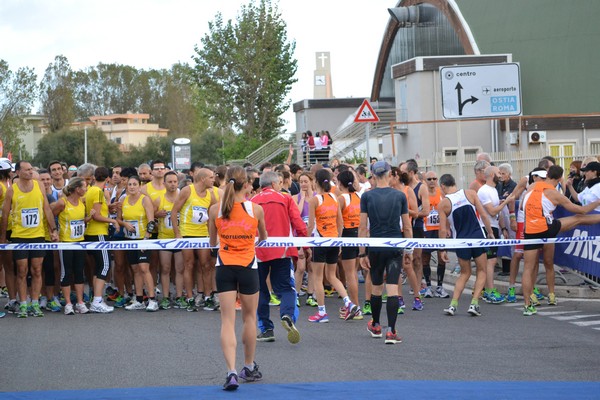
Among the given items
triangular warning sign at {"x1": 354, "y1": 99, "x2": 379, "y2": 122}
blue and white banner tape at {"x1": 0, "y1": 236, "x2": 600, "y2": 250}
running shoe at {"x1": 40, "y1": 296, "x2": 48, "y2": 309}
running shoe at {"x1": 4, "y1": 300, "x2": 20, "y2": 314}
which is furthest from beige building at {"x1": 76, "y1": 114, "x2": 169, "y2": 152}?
blue and white banner tape at {"x1": 0, "y1": 236, "x2": 600, "y2": 250}

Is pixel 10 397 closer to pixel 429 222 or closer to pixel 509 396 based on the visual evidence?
pixel 509 396

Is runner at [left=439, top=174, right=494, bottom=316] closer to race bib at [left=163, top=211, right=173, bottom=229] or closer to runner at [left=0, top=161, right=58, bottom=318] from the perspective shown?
race bib at [left=163, top=211, right=173, bottom=229]

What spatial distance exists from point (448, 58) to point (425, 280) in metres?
28.7

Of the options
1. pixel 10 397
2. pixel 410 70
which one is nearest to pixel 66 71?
pixel 410 70

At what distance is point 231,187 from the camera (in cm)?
880

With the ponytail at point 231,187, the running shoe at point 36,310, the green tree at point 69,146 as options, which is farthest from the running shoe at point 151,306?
the green tree at point 69,146

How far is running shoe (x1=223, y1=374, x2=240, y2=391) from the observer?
27.2ft

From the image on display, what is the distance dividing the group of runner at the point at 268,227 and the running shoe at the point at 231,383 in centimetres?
274

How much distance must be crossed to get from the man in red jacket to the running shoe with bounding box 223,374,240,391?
2341mm

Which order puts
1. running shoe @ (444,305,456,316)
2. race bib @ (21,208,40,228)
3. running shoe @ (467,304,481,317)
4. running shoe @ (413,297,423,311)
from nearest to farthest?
running shoe @ (467,304,481,317)
running shoe @ (444,305,456,316)
race bib @ (21,208,40,228)
running shoe @ (413,297,423,311)

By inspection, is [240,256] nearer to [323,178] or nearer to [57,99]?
[323,178]

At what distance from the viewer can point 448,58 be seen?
43156mm

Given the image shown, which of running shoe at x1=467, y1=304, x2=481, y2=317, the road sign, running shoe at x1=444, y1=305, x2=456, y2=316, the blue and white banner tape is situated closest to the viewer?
the blue and white banner tape

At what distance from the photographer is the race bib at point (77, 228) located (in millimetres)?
13697
